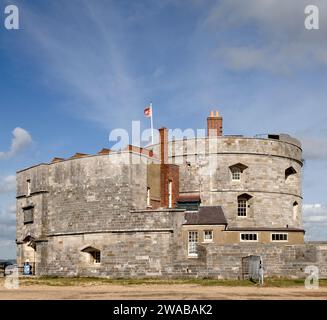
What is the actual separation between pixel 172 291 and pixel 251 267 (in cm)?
976

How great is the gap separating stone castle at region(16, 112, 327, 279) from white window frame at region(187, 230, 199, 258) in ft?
0.22

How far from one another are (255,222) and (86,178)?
1387 centimetres

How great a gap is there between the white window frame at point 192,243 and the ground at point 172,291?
10.7 ft

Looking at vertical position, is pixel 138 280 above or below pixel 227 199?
below

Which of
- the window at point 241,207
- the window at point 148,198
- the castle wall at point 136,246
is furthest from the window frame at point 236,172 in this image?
the castle wall at point 136,246

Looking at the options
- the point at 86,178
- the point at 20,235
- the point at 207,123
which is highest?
the point at 207,123

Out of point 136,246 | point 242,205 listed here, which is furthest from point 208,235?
point 242,205

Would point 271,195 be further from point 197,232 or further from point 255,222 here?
point 197,232

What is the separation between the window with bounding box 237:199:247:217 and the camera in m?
47.2
